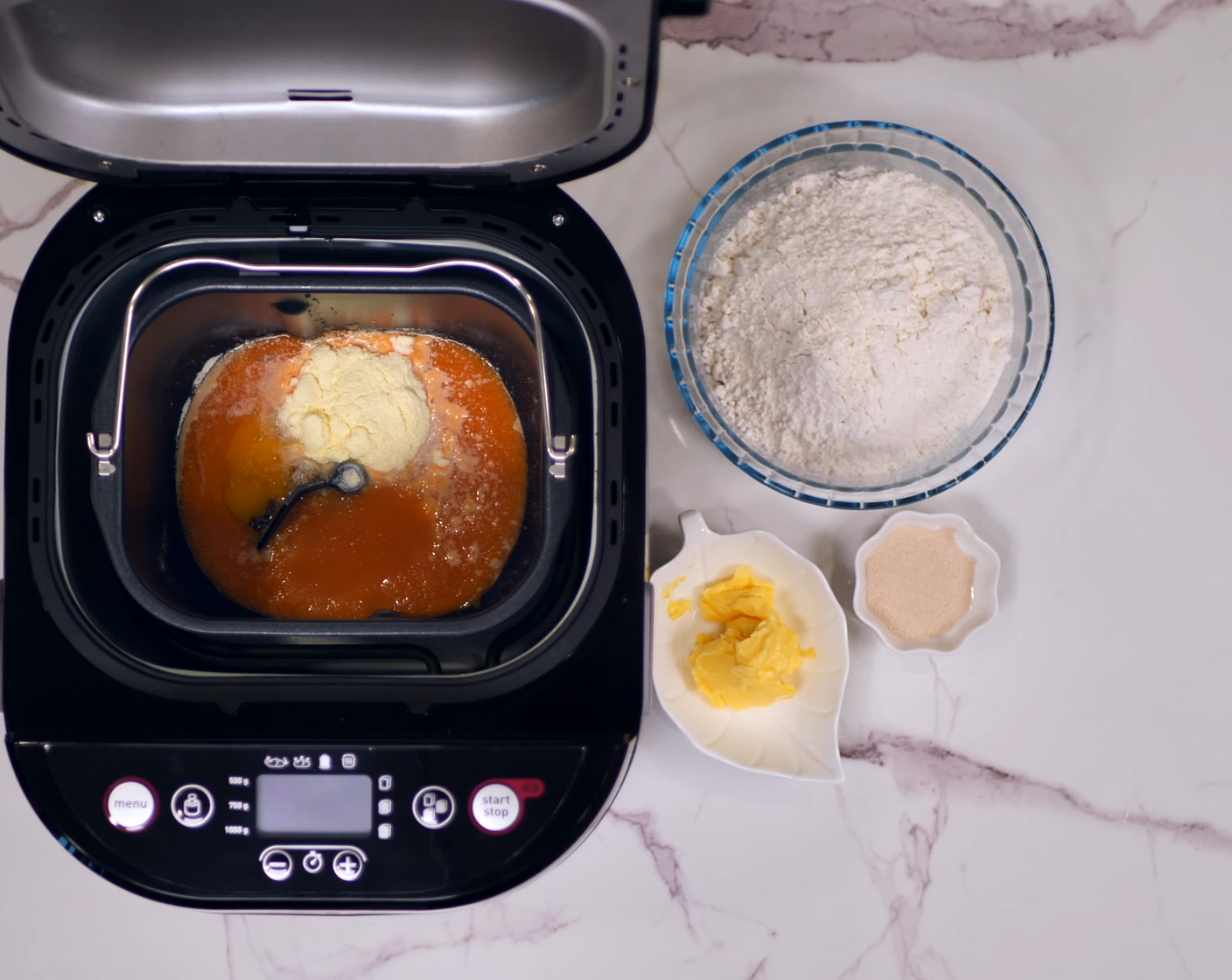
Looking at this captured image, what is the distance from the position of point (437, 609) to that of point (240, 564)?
16 cm

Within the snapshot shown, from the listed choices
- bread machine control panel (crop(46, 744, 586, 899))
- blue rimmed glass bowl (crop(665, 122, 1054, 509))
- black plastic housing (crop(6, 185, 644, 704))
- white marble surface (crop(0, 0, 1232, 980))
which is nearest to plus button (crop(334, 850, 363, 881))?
bread machine control panel (crop(46, 744, 586, 899))

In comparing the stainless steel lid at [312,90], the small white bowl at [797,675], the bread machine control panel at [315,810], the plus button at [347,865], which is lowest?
the plus button at [347,865]

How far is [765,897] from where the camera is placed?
0.86m

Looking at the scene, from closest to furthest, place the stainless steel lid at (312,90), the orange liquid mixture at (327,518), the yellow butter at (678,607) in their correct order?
the stainless steel lid at (312,90), the orange liquid mixture at (327,518), the yellow butter at (678,607)

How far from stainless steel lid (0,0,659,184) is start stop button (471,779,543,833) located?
42cm

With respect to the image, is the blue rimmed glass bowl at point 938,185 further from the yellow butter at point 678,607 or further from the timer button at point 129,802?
the timer button at point 129,802

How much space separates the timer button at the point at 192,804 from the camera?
2.08 feet

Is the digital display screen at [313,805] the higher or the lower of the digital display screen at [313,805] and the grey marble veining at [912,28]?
the lower

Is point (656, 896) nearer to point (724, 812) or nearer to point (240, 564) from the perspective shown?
point (724, 812)

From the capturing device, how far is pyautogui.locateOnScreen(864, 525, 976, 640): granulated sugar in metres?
0.84

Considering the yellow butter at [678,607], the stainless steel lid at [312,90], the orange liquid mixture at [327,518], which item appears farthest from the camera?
the yellow butter at [678,607]

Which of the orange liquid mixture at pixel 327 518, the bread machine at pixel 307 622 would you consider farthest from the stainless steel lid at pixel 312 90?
the orange liquid mixture at pixel 327 518

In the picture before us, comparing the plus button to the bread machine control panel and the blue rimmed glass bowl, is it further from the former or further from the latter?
the blue rimmed glass bowl

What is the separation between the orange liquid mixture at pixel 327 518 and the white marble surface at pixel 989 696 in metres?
0.21
